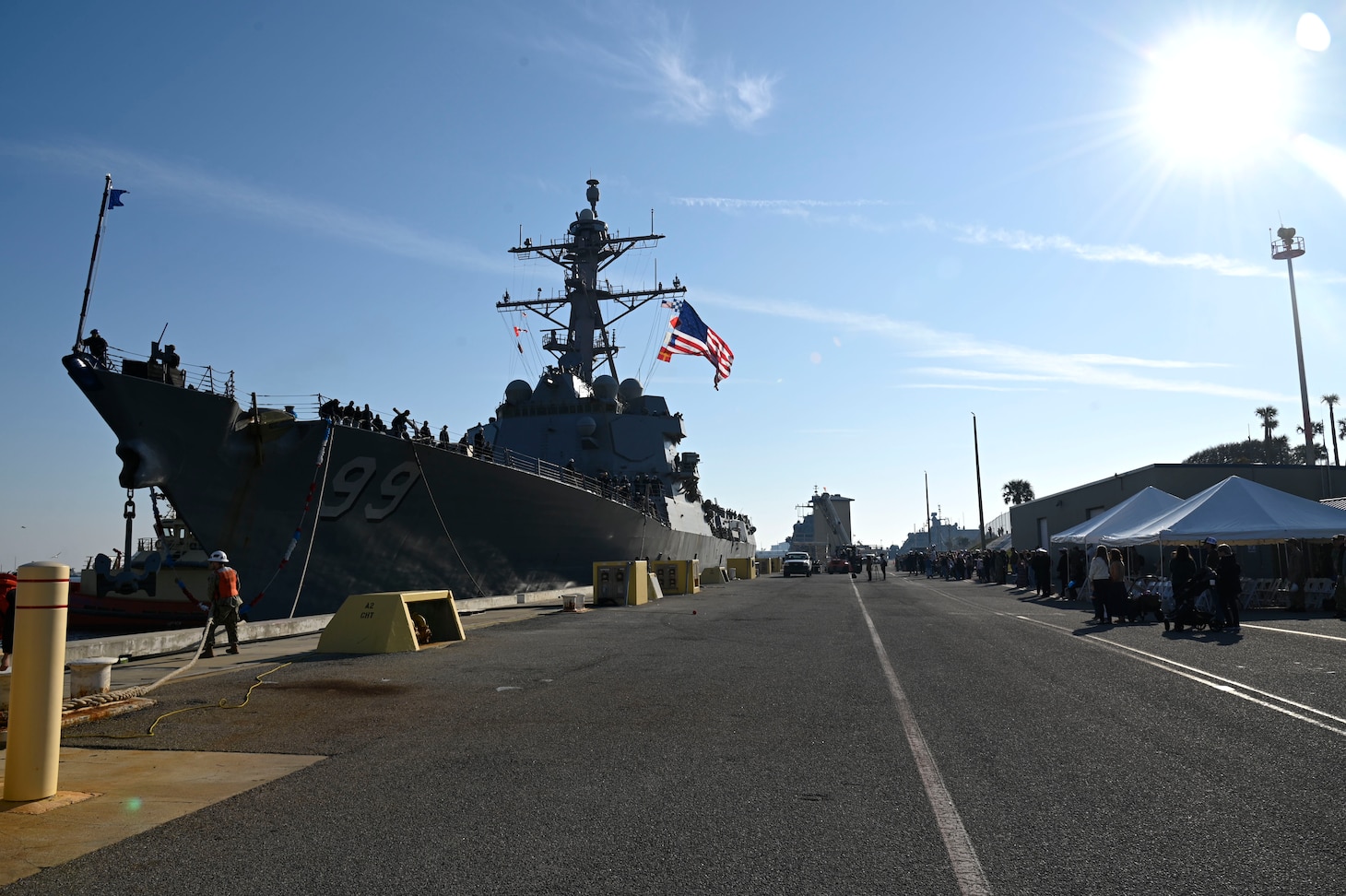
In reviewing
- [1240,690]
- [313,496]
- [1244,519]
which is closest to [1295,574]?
[1244,519]

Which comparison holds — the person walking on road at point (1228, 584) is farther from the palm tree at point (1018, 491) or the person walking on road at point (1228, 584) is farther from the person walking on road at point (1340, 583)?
the palm tree at point (1018, 491)

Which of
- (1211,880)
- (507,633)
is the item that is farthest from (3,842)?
(507,633)

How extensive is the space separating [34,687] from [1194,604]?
594 inches

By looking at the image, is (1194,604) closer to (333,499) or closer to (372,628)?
(372,628)

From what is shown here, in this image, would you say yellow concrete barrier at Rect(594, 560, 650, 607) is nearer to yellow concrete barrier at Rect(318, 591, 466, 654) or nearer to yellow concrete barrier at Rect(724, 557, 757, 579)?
yellow concrete barrier at Rect(318, 591, 466, 654)

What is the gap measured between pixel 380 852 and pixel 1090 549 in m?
27.1

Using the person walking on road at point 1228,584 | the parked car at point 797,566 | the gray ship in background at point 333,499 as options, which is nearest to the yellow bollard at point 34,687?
the gray ship in background at point 333,499

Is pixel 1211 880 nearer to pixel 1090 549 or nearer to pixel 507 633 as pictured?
pixel 507 633

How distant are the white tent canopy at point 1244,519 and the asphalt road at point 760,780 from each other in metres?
9.31

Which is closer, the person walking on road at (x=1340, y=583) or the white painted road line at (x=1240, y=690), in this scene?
the white painted road line at (x=1240, y=690)

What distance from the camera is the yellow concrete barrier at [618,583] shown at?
20469 mm

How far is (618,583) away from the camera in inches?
814

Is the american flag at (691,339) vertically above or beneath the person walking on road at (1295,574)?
above

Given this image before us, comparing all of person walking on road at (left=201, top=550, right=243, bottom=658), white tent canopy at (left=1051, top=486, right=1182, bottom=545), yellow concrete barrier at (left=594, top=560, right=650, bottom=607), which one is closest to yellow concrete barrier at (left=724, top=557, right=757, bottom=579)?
white tent canopy at (left=1051, top=486, right=1182, bottom=545)
